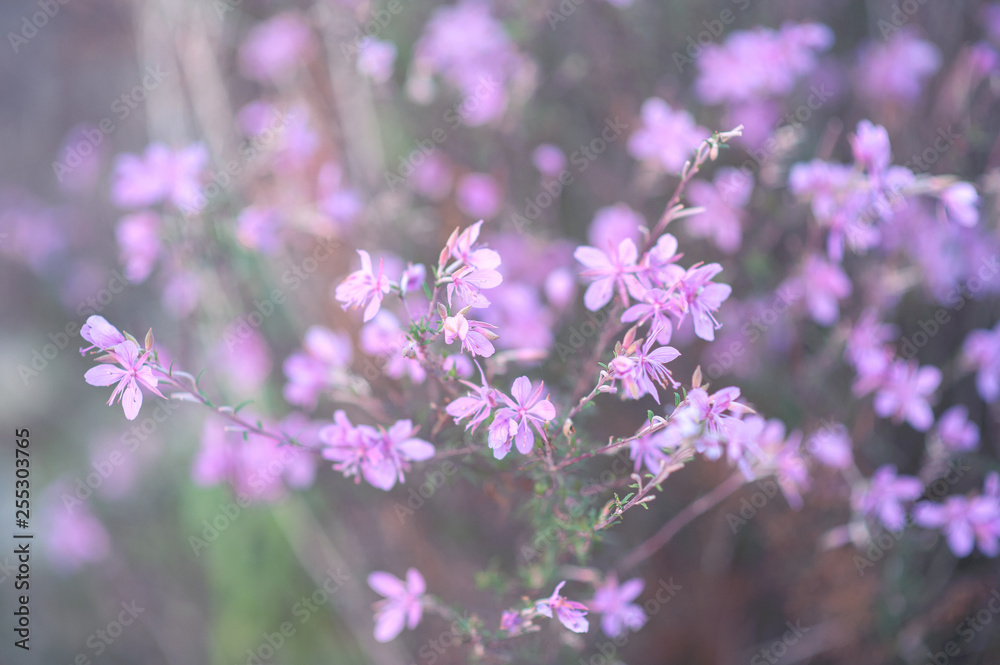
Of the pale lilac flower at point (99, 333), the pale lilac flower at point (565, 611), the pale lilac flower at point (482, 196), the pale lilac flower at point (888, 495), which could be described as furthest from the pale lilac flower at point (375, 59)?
the pale lilac flower at point (888, 495)

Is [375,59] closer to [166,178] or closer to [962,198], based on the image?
[166,178]

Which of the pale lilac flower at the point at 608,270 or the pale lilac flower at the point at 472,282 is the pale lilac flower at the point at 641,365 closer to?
the pale lilac flower at the point at 608,270

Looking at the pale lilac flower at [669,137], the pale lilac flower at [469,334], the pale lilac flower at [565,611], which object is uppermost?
the pale lilac flower at [469,334]

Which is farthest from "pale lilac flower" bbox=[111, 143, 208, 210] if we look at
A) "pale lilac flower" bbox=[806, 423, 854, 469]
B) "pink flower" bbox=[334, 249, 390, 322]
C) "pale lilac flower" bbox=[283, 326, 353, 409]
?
"pale lilac flower" bbox=[806, 423, 854, 469]

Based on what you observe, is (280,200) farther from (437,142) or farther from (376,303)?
(376,303)

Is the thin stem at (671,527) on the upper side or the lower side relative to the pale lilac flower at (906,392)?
lower

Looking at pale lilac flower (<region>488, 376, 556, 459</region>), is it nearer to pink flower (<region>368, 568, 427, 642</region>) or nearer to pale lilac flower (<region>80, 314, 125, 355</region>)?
pink flower (<region>368, 568, 427, 642</region>)
